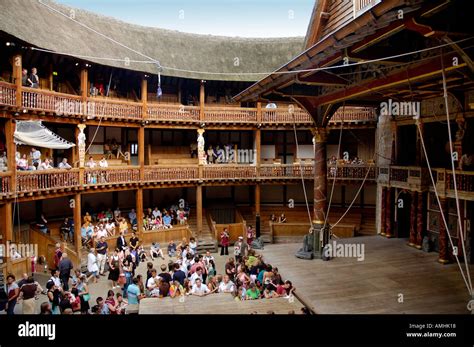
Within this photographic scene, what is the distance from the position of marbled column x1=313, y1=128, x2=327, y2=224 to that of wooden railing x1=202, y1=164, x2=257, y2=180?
29.1 feet

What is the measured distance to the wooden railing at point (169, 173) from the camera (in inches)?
841

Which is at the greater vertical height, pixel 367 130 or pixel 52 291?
pixel 367 130

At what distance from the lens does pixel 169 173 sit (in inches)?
864

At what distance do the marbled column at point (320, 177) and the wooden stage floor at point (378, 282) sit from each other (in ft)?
6.42

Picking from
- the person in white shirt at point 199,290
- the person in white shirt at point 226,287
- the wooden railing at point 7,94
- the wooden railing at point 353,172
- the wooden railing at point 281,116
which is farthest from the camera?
the wooden railing at point 281,116

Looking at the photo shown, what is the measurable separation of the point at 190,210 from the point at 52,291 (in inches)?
601

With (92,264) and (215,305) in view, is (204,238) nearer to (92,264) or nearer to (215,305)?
(92,264)

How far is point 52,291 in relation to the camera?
10.3 m

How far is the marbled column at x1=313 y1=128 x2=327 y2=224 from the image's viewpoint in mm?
14609

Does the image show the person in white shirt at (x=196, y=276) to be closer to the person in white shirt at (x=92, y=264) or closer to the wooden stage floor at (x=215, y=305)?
the wooden stage floor at (x=215, y=305)

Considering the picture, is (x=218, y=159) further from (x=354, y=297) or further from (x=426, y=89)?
(x=354, y=297)

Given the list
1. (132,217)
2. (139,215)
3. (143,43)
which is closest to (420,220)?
(139,215)

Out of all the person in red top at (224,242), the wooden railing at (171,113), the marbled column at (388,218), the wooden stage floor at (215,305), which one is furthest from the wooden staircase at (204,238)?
the wooden stage floor at (215,305)

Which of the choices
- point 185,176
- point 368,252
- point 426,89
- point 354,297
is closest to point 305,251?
point 368,252
